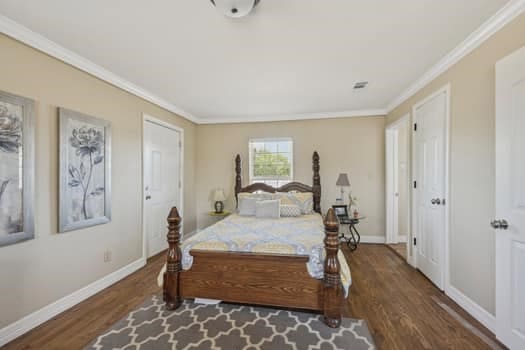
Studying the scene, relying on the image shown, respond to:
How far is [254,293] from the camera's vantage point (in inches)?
83.2

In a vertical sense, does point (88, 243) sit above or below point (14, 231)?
below

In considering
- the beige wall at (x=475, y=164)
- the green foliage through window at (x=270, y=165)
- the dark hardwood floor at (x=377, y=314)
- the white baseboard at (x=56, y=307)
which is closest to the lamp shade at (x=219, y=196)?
the green foliage through window at (x=270, y=165)

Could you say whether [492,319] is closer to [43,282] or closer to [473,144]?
[473,144]

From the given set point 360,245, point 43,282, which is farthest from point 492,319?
point 43,282

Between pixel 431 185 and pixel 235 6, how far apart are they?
279 cm

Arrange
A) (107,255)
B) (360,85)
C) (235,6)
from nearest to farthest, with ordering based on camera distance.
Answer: (235,6) < (107,255) < (360,85)

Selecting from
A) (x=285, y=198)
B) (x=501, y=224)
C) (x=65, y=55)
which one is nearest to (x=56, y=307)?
(x=65, y=55)

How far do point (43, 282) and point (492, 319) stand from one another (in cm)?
377

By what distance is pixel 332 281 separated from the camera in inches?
75.8

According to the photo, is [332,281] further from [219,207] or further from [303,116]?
[303,116]

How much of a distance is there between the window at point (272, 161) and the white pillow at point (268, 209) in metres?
1.07

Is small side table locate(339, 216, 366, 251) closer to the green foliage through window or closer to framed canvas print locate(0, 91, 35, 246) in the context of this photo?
the green foliage through window

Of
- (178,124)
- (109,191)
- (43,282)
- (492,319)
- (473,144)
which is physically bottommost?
(492,319)

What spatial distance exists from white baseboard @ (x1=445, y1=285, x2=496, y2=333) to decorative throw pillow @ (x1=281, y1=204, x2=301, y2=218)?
6.49ft
